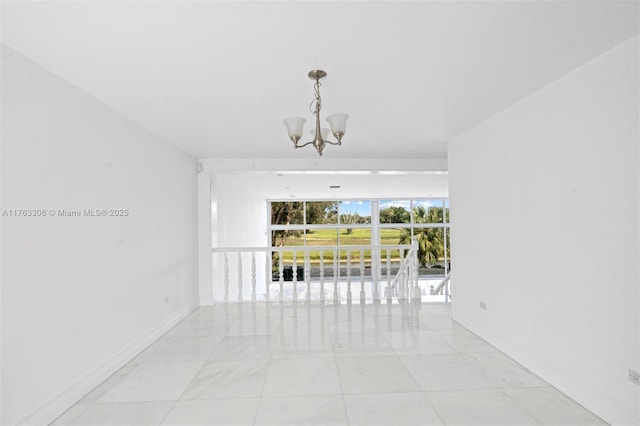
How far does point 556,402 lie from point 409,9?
2.39m

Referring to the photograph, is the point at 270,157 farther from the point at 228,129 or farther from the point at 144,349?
the point at 144,349

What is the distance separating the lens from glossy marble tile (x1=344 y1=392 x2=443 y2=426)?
1.91 meters

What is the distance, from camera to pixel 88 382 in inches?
88.7

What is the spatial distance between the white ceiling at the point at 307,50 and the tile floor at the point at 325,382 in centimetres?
203

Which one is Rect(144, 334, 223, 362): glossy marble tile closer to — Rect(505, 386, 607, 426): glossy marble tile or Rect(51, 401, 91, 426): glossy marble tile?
Rect(51, 401, 91, 426): glossy marble tile

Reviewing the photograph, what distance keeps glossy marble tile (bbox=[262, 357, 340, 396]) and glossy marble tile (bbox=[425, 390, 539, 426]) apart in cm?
67

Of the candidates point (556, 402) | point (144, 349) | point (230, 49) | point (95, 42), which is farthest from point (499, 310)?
point (95, 42)

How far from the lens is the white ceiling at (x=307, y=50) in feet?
4.79

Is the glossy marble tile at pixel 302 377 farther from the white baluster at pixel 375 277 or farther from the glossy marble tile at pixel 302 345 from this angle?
the white baluster at pixel 375 277

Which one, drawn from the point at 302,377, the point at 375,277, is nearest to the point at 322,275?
the point at 375,277

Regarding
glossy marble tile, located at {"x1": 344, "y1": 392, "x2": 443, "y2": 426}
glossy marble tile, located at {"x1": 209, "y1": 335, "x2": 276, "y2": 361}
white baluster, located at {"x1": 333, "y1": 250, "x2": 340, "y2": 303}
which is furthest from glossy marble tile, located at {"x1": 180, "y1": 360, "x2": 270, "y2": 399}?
white baluster, located at {"x1": 333, "y1": 250, "x2": 340, "y2": 303}

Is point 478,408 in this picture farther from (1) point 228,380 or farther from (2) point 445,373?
(1) point 228,380

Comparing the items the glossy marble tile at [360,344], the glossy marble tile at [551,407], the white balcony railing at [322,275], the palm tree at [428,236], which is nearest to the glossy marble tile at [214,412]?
the glossy marble tile at [360,344]

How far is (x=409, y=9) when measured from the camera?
1.45m
